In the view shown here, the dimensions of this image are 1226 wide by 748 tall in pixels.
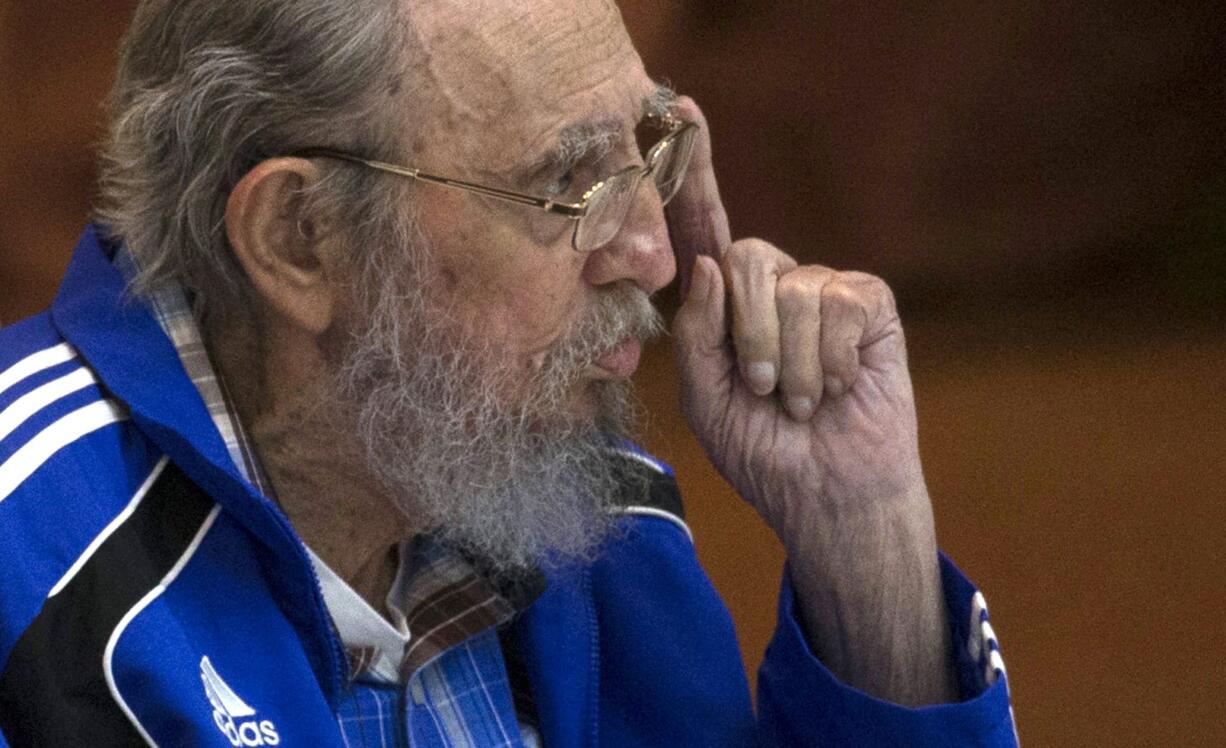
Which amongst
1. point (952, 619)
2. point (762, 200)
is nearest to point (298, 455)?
point (952, 619)

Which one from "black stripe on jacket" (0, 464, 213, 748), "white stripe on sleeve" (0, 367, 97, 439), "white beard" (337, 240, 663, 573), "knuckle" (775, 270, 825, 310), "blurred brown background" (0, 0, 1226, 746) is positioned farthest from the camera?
"blurred brown background" (0, 0, 1226, 746)

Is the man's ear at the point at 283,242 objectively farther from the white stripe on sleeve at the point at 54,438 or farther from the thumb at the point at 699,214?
the thumb at the point at 699,214

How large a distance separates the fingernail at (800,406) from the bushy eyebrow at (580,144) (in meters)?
0.36

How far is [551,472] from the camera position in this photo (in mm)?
1766

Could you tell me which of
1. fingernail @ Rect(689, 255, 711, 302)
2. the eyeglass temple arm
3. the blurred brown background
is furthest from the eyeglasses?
the blurred brown background

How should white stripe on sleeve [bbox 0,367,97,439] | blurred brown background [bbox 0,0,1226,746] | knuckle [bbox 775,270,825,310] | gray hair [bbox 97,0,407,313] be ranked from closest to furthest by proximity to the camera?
1. white stripe on sleeve [bbox 0,367,97,439]
2. gray hair [bbox 97,0,407,313]
3. knuckle [bbox 775,270,825,310]
4. blurred brown background [bbox 0,0,1226,746]

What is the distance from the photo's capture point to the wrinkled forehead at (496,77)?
1588mm

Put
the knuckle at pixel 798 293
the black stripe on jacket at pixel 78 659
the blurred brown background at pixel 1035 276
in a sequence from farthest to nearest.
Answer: the blurred brown background at pixel 1035 276
the knuckle at pixel 798 293
the black stripe on jacket at pixel 78 659

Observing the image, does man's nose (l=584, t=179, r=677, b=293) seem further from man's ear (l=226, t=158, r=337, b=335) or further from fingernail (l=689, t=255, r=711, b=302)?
man's ear (l=226, t=158, r=337, b=335)

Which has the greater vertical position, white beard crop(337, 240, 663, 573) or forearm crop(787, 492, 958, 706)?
white beard crop(337, 240, 663, 573)

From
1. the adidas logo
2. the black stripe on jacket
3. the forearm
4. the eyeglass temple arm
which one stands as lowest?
the forearm

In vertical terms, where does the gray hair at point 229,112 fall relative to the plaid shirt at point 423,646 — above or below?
above

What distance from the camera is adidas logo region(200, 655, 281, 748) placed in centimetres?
143

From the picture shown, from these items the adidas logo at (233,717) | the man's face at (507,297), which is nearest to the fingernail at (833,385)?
the man's face at (507,297)
